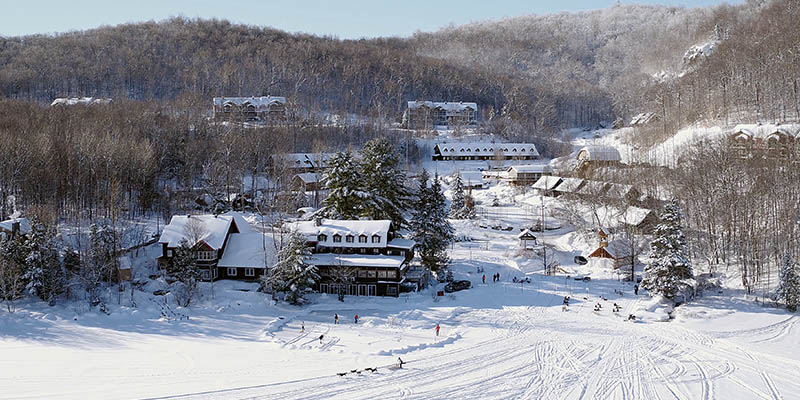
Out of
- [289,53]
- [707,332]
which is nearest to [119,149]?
[707,332]

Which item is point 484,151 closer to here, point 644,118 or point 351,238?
point 644,118

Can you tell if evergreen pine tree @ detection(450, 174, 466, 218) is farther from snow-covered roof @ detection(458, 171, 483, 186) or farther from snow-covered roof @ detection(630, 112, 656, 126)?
snow-covered roof @ detection(630, 112, 656, 126)

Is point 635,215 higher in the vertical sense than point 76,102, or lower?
lower

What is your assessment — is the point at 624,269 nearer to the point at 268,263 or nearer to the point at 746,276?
the point at 746,276

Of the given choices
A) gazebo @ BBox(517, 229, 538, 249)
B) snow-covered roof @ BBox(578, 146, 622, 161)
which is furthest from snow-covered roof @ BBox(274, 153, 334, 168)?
snow-covered roof @ BBox(578, 146, 622, 161)

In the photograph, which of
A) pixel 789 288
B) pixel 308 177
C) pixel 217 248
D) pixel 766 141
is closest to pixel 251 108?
pixel 308 177
